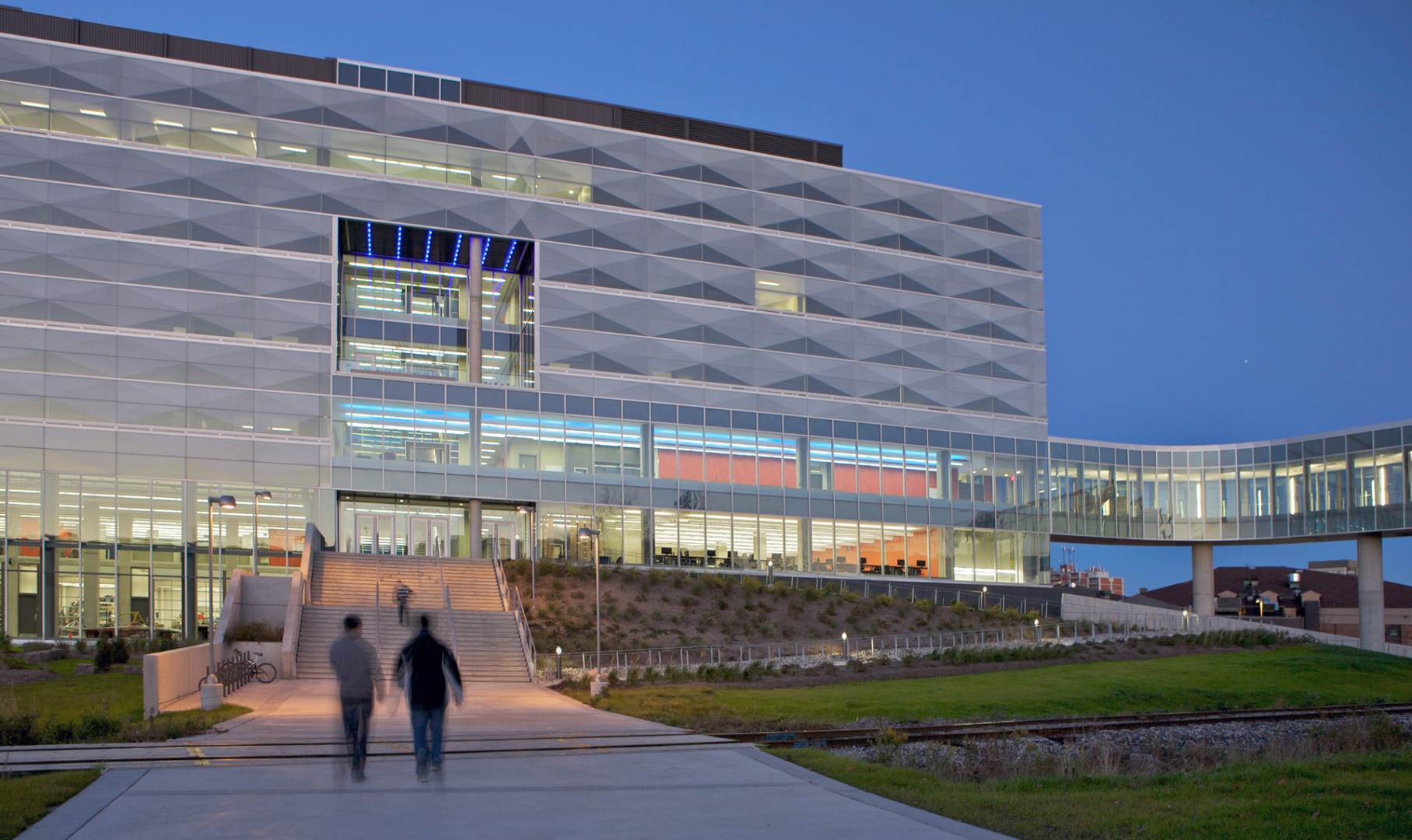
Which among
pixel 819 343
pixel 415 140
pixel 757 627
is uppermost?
pixel 415 140

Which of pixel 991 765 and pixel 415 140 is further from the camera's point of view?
pixel 415 140

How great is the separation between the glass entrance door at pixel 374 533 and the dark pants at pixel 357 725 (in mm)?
43851

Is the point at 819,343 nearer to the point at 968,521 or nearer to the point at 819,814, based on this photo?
the point at 968,521

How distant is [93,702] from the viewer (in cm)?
2756

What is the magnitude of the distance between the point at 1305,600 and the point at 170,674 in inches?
3589

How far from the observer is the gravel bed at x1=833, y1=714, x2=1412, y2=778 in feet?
59.0

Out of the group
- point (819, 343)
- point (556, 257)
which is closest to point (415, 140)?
point (556, 257)

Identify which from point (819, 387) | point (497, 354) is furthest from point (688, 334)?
point (497, 354)

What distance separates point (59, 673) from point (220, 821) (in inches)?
1094

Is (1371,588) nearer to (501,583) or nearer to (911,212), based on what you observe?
(911,212)

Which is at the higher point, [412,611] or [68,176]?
[68,176]

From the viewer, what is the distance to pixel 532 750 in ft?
57.6

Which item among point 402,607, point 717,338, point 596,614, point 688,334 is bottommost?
point 596,614

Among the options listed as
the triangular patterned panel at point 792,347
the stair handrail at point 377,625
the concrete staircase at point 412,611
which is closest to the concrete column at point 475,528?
the concrete staircase at point 412,611
